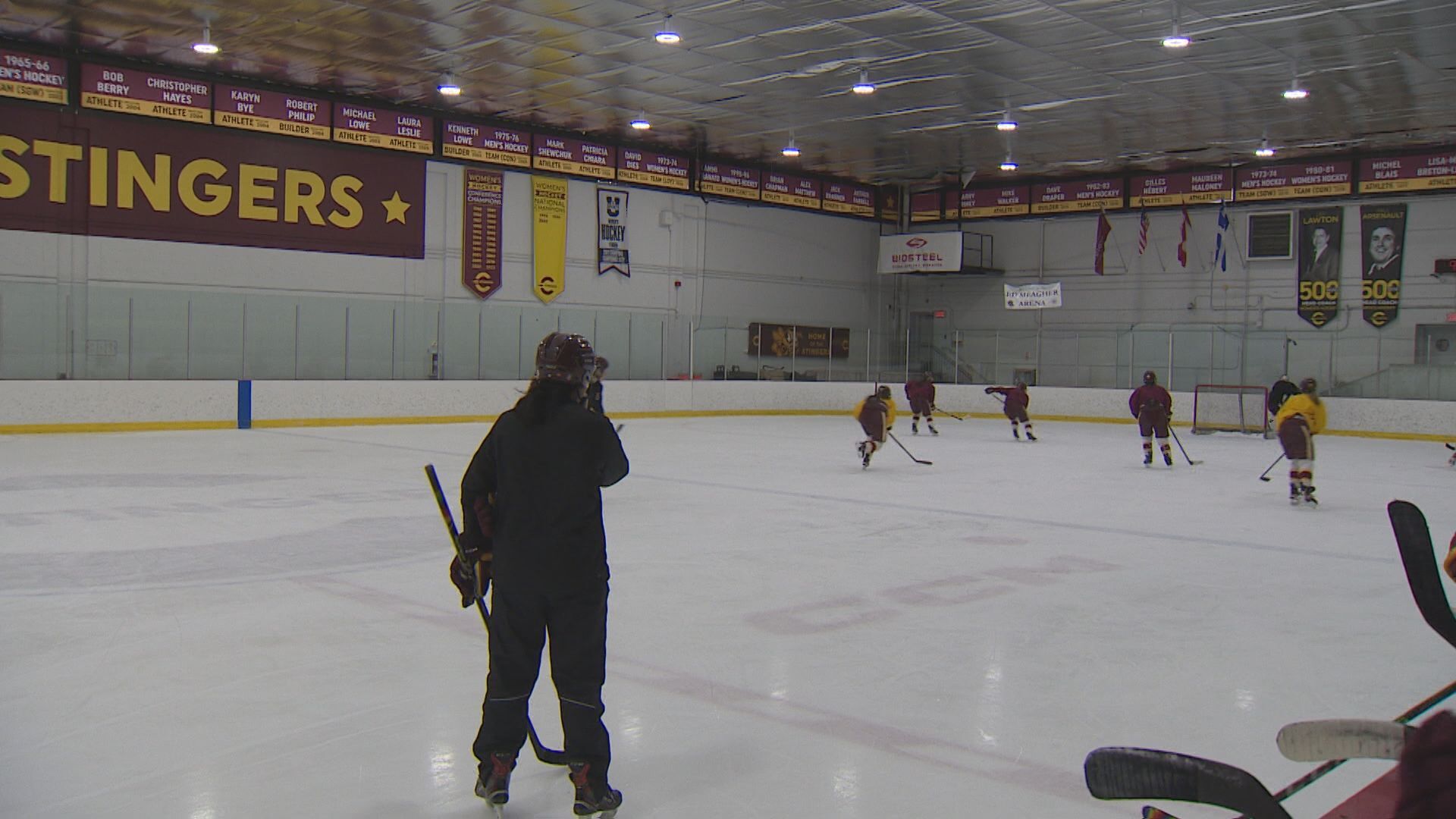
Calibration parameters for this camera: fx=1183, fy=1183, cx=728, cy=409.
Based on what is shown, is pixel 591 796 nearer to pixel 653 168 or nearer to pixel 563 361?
pixel 563 361

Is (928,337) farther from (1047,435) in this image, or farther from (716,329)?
(1047,435)

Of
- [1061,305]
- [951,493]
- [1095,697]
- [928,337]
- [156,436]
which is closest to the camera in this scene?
[1095,697]

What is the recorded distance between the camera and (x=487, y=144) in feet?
69.7

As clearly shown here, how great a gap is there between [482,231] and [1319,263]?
54.0ft

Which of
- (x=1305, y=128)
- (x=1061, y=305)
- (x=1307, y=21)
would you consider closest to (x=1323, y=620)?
(x=1307, y=21)

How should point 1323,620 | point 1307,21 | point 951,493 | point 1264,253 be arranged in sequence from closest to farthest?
1. point 1323,620
2. point 951,493
3. point 1307,21
4. point 1264,253

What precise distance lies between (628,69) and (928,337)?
46.3 feet

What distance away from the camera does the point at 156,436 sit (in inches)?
629

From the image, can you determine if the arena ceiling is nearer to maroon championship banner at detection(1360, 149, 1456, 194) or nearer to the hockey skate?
maroon championship banner at detection(1360, 149, 1456, 194)

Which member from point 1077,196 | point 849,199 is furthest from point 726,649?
point 849,199

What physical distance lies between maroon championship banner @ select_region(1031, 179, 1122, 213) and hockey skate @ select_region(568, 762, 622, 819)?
82.6ft

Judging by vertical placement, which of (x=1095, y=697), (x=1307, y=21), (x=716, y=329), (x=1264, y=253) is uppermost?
(x=1307, y=21)

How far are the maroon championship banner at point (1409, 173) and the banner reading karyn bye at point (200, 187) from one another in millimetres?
17843

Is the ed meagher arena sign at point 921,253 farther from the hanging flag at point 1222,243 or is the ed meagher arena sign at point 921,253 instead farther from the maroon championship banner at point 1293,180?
the maroon championship banner at point 1293,180
